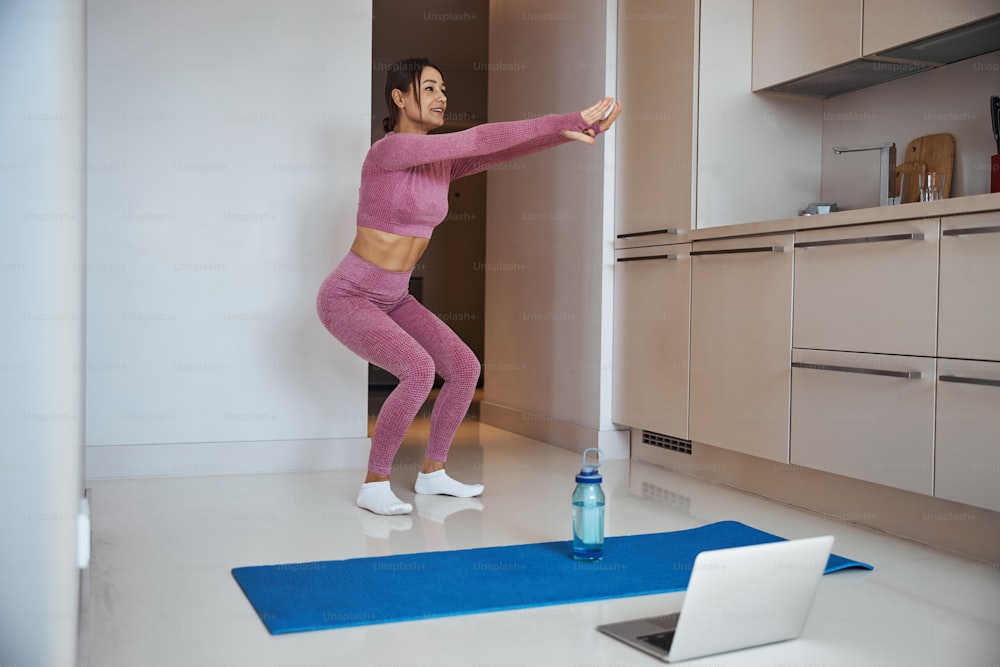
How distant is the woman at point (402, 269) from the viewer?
3.29 meters

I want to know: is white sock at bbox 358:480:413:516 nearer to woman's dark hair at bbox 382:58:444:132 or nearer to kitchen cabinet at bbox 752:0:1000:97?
woman's dark hair at bbox 382:58:444:132

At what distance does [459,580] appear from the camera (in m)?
2.40

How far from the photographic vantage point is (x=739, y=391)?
3654mm

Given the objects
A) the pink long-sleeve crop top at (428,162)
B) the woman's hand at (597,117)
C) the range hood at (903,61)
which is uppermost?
the range hood at (903,61)

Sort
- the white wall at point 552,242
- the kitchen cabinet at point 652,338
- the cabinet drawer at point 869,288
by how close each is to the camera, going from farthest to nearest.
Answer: the white wall at point 552,242 → the kitchen cabinet at point 652,338 → the cabinet drawer at point 869,288

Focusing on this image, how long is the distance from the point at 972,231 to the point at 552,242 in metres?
2.65

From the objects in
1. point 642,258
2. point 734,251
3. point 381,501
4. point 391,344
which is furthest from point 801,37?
point 381,501

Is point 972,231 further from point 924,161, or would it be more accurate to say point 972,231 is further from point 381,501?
point 381,501

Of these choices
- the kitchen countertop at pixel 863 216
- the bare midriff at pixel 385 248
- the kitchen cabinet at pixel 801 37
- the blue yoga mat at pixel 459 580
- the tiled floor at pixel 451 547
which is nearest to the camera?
the tiled floor at pixel 451 547

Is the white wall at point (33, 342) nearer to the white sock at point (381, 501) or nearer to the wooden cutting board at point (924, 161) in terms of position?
the white sock at point (381, 501)

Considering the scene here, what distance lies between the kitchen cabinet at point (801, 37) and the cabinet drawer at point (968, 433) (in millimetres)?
1359

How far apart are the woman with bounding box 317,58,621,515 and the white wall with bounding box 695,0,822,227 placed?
37.7 inches

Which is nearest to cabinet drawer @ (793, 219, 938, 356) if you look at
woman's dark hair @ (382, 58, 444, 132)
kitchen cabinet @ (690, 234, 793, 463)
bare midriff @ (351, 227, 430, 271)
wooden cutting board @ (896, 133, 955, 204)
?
kitchen cabinet @ (690, 234, 793, 463)

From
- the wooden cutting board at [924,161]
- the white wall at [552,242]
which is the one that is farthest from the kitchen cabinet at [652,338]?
the wooden cutting board at [924,161]
